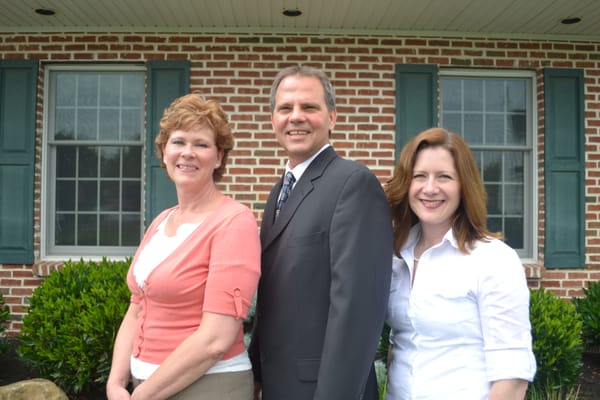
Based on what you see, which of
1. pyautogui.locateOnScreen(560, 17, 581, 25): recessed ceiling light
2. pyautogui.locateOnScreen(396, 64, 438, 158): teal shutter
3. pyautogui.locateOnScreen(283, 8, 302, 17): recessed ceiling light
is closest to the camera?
pyautogui.locateOnScreen(283, 8, 302, 17): recessed ceiling light

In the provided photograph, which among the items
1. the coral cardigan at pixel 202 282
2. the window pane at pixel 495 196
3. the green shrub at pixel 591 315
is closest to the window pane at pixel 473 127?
the window pane at pixel 495 196

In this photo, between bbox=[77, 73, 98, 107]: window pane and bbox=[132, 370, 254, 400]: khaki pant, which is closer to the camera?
bbox=[132, 370, 254, 400]: khaki pant

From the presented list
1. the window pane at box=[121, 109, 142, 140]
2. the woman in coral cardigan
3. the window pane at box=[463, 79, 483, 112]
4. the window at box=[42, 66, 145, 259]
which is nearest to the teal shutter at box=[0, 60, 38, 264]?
the window at box=[42, 66, 145, 259]

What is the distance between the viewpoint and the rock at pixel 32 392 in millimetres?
3248

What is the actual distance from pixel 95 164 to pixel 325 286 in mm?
4605

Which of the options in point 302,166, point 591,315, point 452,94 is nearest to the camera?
point 302,166

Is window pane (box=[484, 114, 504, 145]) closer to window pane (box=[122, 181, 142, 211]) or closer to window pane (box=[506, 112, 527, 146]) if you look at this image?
window pane (box=[506, 112, 527, 146])

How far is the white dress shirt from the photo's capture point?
150cm

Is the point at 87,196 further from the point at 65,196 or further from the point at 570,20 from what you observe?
the point at 570,20

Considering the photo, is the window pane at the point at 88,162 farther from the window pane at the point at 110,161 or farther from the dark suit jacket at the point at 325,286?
the dark suit jacket at the point at 325,286

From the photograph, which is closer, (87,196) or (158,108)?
(158,108)

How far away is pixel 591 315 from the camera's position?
15.2ft

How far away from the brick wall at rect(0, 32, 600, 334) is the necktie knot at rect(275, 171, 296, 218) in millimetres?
3336

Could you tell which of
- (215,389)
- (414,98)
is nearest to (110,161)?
(414,98)
